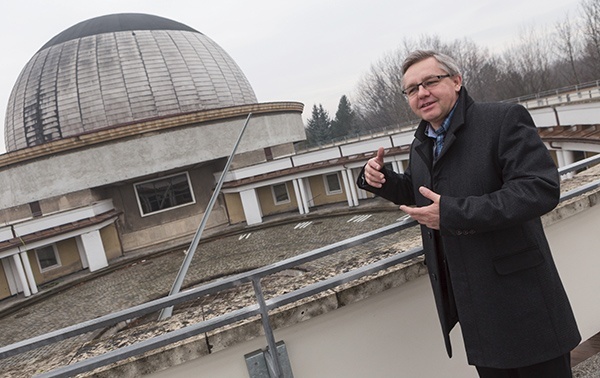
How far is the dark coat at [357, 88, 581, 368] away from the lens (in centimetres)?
150

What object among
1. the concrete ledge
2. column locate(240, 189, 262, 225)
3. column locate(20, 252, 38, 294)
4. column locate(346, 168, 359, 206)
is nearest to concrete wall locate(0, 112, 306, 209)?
column locate(240, 189, 262, 225)

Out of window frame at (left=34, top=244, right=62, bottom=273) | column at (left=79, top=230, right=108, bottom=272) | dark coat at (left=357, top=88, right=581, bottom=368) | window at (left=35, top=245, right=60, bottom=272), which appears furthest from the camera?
column at (left=79, top=230, right=108, bottom=272)

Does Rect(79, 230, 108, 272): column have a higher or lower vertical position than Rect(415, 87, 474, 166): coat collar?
lower

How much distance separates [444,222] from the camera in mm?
1551

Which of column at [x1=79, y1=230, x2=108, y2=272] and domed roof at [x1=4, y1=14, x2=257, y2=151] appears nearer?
column at [x1=79, y1=230, x2=108, y2=272]

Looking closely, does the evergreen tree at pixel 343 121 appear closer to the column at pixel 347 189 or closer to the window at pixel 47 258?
the column at pixel 347 189

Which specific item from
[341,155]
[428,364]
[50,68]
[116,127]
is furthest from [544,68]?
[428,364]

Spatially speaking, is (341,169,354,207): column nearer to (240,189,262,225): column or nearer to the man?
(240,189,262,225): column

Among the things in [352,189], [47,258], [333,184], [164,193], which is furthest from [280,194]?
[47,258]

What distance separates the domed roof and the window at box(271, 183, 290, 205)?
947 centimetres

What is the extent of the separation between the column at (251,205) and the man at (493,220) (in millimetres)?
23124

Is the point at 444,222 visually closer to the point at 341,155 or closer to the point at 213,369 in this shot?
the point at 213,369

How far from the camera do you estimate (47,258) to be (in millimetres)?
20281

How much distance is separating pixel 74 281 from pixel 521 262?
20.9 m
